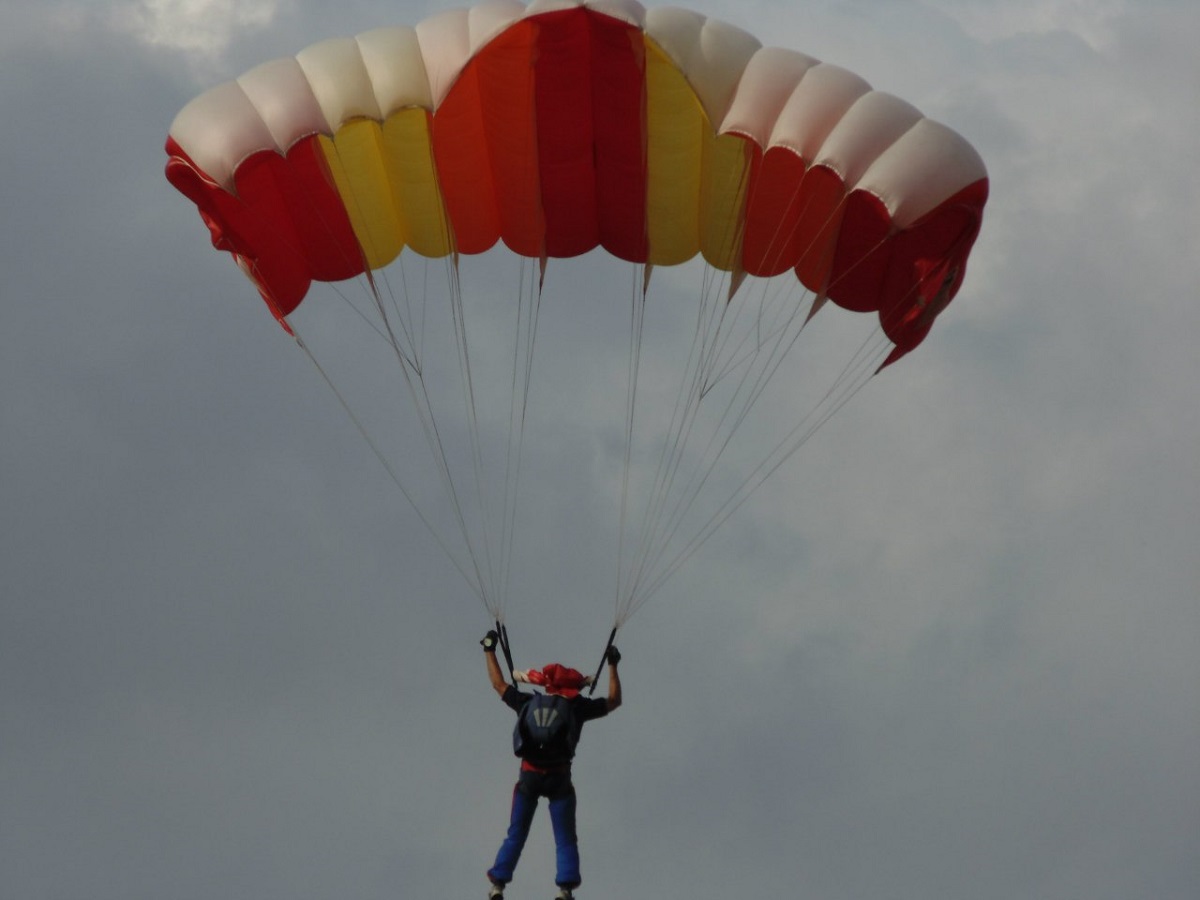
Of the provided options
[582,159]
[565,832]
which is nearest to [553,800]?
[565,832]

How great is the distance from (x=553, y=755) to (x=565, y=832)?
74 cm

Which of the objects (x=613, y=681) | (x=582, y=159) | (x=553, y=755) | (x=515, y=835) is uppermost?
(x=582, y=159)

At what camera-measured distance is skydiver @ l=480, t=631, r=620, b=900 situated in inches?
1060

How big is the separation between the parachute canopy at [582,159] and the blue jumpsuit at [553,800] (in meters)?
5.33

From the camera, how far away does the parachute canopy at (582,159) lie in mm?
28141

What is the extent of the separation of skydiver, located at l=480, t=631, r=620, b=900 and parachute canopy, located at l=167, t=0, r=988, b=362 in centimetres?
507

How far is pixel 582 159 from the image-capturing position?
97.0ft

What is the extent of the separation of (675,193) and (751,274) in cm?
119

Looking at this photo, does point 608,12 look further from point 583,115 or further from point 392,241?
point 392,241

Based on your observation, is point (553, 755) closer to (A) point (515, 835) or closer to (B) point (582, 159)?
(A) point (515, 835)

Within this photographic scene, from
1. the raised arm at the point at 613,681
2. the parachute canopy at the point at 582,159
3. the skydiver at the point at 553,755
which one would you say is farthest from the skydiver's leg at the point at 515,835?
the parachute canopy at the point at 582,159

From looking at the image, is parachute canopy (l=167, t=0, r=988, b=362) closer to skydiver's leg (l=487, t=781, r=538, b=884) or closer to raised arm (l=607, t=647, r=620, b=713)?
raised arm (l=607, t=647, r=620, b=713)

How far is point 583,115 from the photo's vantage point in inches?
A: 1148

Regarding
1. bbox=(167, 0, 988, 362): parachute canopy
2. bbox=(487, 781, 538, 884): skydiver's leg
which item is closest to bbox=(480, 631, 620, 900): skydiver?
bbox=(487, 781, 538, 884): skydiver's leg
